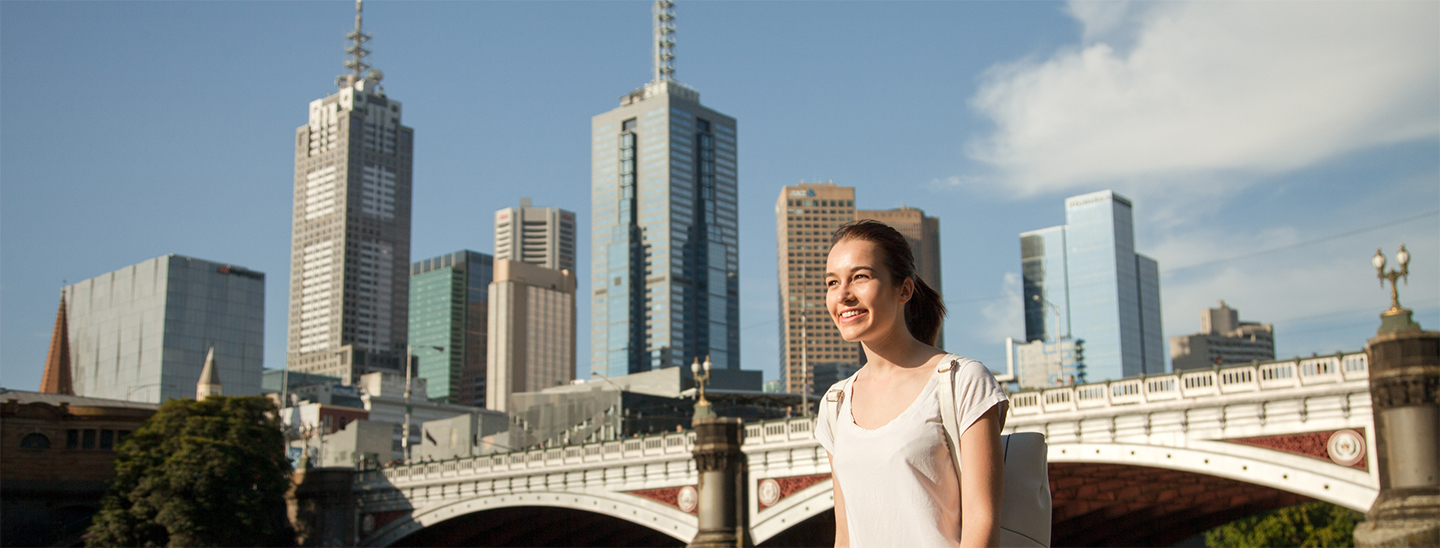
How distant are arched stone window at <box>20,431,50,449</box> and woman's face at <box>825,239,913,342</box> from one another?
70.7 meters

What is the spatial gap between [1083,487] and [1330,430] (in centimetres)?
1289

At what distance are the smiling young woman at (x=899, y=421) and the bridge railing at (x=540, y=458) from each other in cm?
4447

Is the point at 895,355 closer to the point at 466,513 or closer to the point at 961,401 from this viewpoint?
the point at 961,401

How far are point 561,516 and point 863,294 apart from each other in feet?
199

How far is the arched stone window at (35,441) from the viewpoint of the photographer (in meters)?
64.5

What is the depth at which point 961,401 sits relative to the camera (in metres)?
5.16

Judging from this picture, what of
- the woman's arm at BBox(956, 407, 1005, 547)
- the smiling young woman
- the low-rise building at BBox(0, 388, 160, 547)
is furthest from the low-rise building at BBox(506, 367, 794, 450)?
the woman's arm at BBox(956, 407, 1005, 547)

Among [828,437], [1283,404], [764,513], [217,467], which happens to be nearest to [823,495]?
[764,513]

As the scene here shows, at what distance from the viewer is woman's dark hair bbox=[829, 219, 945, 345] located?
568 centimetres

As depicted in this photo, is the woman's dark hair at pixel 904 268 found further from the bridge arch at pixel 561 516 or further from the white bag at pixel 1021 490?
the bridge arch at pixel 561 516

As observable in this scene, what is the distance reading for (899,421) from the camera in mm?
5328

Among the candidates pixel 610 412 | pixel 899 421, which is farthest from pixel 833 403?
pixel 610 412

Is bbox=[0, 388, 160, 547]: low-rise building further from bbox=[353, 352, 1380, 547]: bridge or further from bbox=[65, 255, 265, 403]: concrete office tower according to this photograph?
bbox=[65, 255, 265, 403]: concrete office tower

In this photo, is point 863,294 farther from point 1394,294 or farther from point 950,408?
point 1394,294
